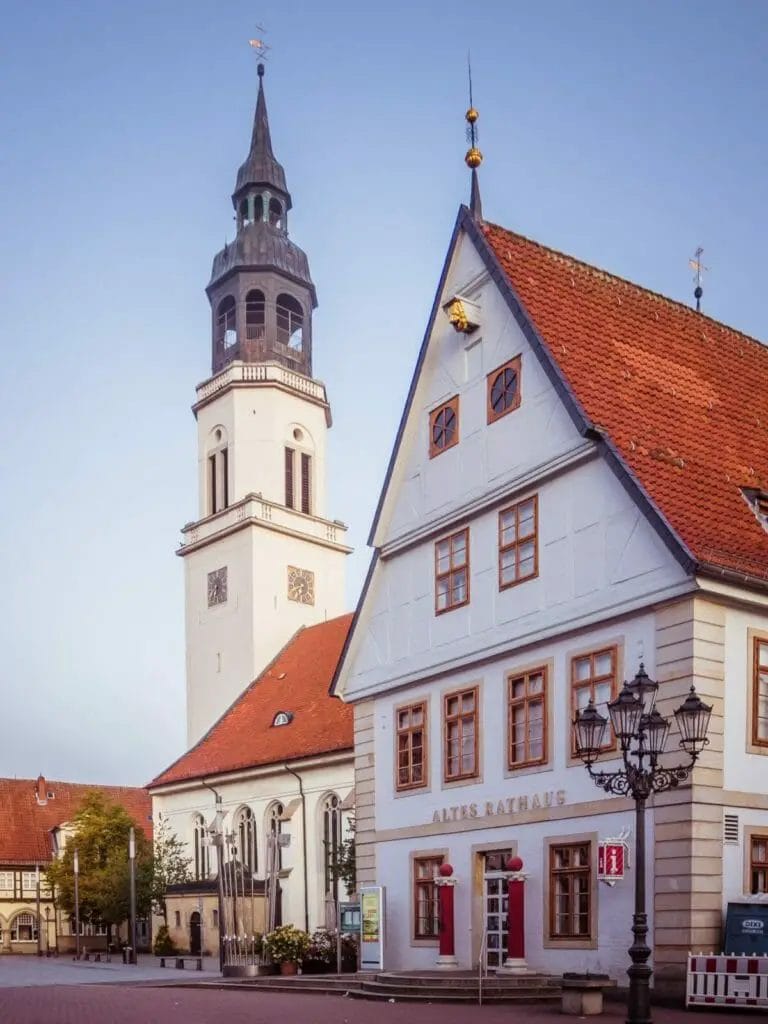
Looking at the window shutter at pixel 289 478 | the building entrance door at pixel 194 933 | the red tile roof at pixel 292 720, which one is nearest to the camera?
the red tile roof at pixel 292 720

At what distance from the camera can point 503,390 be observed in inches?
1068

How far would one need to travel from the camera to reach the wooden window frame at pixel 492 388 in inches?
1048

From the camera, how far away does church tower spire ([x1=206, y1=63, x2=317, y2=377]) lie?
61500mm

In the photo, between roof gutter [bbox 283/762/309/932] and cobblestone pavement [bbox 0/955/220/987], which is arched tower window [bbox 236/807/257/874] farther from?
cobblestone pavement [bbox 0/955/220/987]

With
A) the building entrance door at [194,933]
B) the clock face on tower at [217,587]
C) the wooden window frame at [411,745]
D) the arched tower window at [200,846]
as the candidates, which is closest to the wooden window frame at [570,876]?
the wooden window frame at [411,745]

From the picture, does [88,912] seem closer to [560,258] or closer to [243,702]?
[243,702]

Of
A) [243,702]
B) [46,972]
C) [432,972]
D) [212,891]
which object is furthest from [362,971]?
[243,702]

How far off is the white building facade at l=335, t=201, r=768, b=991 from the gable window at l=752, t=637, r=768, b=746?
0.04 metres

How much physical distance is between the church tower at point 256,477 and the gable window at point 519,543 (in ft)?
106

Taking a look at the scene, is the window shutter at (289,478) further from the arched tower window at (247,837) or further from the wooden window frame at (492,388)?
the wooden window frame at (492,388)

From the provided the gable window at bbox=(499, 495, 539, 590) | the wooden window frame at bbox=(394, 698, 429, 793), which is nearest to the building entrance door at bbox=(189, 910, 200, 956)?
the wooden window frame at bbox=(394, 698, 429, 793)

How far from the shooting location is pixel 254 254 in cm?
6153

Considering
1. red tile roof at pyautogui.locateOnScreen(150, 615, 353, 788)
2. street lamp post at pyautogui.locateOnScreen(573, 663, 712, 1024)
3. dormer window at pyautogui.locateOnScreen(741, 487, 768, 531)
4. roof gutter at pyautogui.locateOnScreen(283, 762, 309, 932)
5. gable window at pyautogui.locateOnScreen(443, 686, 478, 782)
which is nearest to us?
street lamp post at pyautogui.locateOnScreen(573, 663, 712, 1024)

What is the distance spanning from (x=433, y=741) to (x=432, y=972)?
463cm
